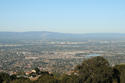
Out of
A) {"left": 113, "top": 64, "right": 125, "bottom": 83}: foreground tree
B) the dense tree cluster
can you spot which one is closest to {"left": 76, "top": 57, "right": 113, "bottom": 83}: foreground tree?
the dense tree cluster

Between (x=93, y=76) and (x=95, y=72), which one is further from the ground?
(x=95, y=72)

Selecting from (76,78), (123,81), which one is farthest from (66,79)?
(123,81)

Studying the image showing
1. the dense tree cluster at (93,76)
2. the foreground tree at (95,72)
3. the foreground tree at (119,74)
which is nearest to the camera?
the dense tree cluster at (93,76)

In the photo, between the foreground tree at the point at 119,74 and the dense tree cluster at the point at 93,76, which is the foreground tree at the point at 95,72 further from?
the foreground tree at the point at 119,74

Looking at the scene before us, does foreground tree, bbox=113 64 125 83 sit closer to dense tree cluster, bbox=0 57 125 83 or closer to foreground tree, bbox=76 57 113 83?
dense tree cluster, bbox=0 57 125 83

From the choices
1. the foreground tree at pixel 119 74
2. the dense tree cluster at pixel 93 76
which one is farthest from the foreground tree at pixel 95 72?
the foreground tree at pixel 119 74

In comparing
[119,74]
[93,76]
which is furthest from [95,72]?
[119,74]

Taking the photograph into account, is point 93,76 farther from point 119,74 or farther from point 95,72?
point 119,74

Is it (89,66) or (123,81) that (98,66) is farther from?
(123,81)

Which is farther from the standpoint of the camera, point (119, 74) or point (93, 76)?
point (119, 74)
